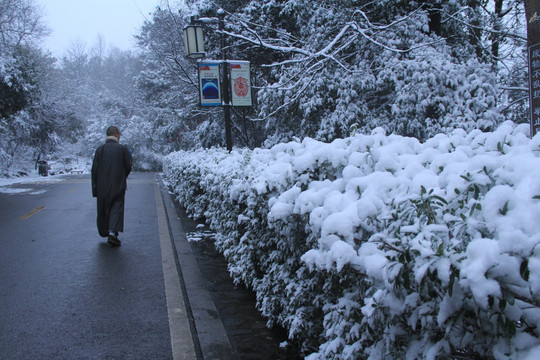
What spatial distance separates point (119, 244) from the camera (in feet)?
24.1

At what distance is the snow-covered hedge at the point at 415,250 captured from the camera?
4.57ft

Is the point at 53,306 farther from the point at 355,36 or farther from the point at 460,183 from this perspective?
the point at 355,36

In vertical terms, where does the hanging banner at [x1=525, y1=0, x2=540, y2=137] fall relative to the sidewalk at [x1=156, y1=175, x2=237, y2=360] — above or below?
above

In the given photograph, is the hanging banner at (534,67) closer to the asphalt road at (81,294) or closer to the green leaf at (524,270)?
the green leaf at (524,270)

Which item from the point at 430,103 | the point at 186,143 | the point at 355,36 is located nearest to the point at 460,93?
the point at 430,103

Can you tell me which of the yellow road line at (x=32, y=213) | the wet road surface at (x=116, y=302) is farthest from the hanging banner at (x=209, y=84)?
the yellow road line at (x=32, y=213)

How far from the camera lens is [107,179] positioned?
7.34 meters

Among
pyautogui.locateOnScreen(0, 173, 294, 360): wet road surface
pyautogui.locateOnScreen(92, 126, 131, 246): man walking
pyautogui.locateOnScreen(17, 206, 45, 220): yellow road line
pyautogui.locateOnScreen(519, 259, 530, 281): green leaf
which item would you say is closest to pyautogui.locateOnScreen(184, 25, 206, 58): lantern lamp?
pyautogui.locateOnScreen(92, 126, 131, 246): man walking

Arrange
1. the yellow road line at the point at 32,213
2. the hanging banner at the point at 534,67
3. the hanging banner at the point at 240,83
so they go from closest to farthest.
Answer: the hanging banner at the point at 534,67 < the yellow road line at the point at 32,213 < the hanging banner at the point at 240,83

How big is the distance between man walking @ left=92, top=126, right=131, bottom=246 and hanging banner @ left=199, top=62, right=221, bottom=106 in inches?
149

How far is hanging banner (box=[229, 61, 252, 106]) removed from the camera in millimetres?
10812

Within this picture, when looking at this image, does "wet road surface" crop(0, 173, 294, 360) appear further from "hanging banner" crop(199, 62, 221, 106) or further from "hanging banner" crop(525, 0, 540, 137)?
"hanging banner" crop(199, 62, 221, 106)

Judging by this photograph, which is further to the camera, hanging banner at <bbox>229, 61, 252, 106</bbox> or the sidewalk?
hanging banner at <bbox>229, 61, 252, 106</bbox>

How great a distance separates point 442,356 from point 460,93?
10.1m
